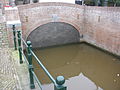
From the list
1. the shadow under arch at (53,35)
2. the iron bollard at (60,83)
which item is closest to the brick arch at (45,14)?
the shadow under arch at (53,35)

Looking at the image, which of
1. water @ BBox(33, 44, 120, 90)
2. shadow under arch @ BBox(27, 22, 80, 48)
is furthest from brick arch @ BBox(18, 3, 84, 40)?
water @ BBox(33, 44, 120, 90)

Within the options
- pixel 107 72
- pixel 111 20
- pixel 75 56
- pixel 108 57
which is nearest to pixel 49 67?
pixel 75 56

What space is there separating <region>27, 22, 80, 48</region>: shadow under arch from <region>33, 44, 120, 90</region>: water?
48 cm

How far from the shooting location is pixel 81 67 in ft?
27.3

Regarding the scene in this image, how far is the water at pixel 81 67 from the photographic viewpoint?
6.70m

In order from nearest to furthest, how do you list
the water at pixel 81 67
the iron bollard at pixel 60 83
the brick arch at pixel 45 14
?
the iron bollard at pixel 60 83 < the water at pixel 81 67 < the brick arch at pixel 45 14

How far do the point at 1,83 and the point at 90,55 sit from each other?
6939 millimetres

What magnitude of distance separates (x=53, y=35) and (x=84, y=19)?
8.24 feet

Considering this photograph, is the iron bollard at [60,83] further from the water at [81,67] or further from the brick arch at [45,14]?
the brick arch at [45,14]

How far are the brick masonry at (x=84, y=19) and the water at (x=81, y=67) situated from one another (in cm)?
79

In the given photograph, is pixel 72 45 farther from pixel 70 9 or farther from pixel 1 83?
pixel 1 83

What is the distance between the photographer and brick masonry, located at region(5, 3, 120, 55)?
9141mm

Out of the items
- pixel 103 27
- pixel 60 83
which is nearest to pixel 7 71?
pixel 60 83

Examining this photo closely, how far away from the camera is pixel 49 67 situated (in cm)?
828
